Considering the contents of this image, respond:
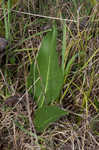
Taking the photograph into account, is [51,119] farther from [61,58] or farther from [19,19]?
[19,19]

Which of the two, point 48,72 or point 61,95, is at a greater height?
point 48,72

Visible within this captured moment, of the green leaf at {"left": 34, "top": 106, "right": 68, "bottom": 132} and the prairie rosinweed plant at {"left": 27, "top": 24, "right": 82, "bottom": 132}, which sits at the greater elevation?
the prairie rosinweed plant at {"left": 27, "top": 24, "right": 82, "bottom": 132}

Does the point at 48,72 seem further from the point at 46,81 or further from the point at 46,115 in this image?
the point at 46,115

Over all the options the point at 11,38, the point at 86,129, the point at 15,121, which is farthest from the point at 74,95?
the point at 11,38

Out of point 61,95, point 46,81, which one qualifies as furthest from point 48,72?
point 61,95
